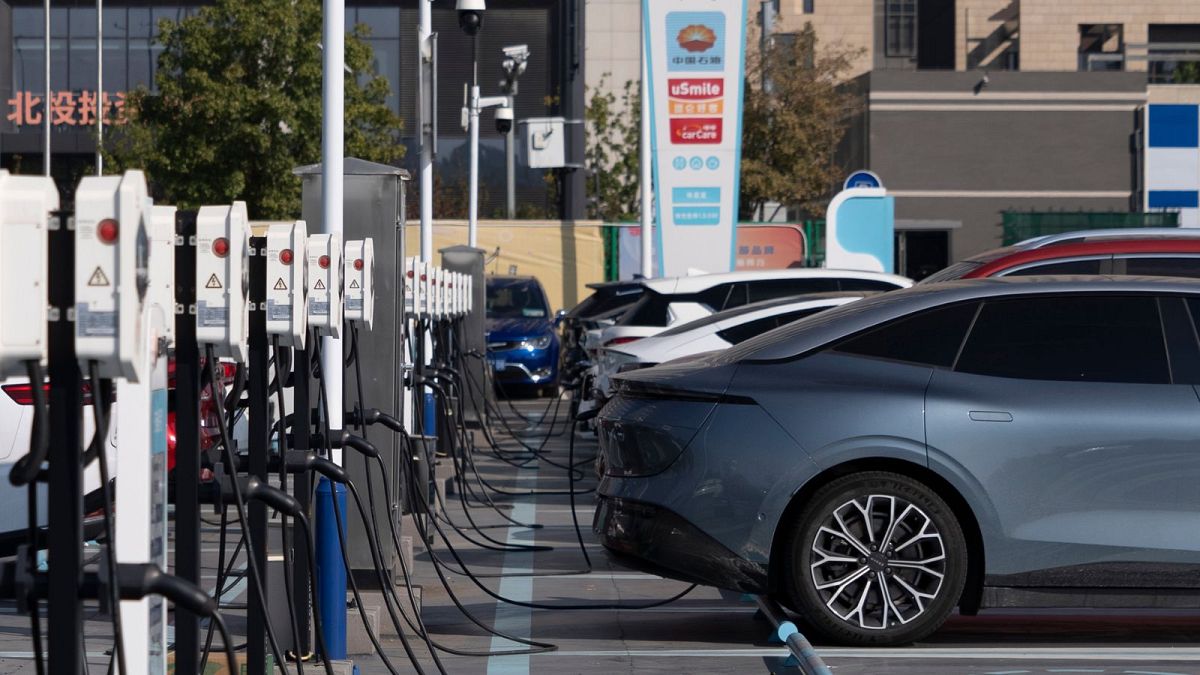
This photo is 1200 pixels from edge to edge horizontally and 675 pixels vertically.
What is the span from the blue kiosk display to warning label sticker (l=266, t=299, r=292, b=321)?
1950cm

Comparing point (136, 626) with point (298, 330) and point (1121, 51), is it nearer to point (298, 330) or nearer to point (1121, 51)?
point (298, 330)

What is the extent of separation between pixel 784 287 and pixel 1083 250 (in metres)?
5.04

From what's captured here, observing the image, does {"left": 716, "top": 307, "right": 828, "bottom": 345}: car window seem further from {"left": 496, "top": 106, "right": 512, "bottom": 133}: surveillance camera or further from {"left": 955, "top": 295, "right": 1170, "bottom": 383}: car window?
{"left": 496, "top": 106, "right": 512, "bottom": 133}: surveillance camera

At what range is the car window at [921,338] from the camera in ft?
25.3

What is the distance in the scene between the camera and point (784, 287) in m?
15.7

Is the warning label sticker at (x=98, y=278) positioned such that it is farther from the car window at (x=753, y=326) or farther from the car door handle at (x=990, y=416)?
the car window at (x=753, y=326)

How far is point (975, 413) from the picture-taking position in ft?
24.5

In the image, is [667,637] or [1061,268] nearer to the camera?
[667,637]

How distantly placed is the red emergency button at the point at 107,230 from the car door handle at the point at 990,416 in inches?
187

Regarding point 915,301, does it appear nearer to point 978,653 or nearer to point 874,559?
point 874,559

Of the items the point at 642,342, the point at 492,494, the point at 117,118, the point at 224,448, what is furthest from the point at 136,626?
the point at 117,118

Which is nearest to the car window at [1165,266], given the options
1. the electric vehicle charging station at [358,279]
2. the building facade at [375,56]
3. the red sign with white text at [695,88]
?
the electric vehicle charging station at [358,279]

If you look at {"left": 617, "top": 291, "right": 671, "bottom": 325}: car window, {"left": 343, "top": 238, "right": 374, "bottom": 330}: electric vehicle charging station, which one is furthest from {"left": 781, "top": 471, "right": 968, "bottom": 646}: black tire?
{"left": 617, "top": 291, "right": 671, "bottom": 325}: car window

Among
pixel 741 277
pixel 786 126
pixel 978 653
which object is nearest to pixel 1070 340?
pixel 978 653
